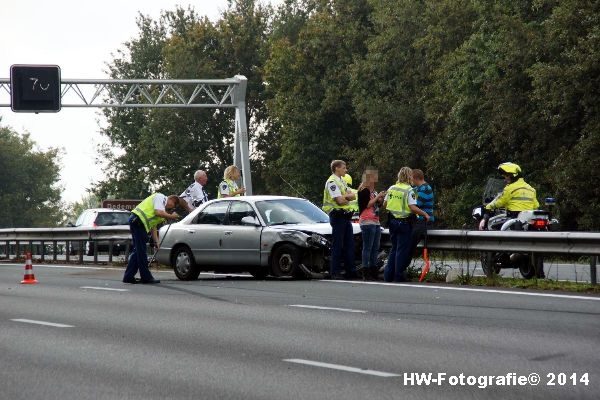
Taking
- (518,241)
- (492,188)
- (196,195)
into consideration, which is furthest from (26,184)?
(518,241)

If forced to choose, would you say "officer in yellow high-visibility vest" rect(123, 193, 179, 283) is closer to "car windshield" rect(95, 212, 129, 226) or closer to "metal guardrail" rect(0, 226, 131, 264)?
"metal guardrail" rect(0, 226, 131, 264)

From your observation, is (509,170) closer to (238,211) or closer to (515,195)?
(515,195)

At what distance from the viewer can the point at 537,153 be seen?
46.2 m

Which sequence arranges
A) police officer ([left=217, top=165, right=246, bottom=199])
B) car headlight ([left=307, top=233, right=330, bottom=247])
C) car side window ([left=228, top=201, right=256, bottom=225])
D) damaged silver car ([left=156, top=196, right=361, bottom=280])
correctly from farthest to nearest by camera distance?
police officer ([left=217, top=165, right=246, bottom=199]), car side window ([left=228, top=201, right=256, bottom=225]), damaged silver car ([left=156, top=196, right=361, bottom=280]), car headlight ([left=307, top=233, right=330, bottom=247])

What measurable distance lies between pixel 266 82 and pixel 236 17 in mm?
7593

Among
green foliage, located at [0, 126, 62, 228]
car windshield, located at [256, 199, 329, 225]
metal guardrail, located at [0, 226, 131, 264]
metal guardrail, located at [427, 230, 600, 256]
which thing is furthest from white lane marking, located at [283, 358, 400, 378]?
green foliage, located at [0, 126, 62, 228]

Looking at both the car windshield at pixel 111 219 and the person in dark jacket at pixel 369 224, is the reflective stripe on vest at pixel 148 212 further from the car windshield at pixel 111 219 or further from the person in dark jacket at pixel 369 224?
the car windshield at pixel 111 219

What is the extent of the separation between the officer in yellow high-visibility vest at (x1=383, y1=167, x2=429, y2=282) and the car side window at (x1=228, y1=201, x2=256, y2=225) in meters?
2.62

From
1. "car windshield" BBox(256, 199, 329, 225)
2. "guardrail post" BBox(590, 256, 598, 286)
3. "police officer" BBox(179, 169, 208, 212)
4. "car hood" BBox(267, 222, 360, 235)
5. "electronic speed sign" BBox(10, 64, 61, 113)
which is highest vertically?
"electronic speed sign" BBox(10, 64, 61, 113)

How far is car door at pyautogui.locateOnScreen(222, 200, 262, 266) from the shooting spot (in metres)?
20.3

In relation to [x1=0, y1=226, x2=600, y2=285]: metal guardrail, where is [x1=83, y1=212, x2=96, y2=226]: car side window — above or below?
above

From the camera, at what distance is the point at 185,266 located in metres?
21.3

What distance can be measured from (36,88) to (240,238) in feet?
91.6

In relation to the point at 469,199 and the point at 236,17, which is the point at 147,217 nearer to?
the point at 469,199
